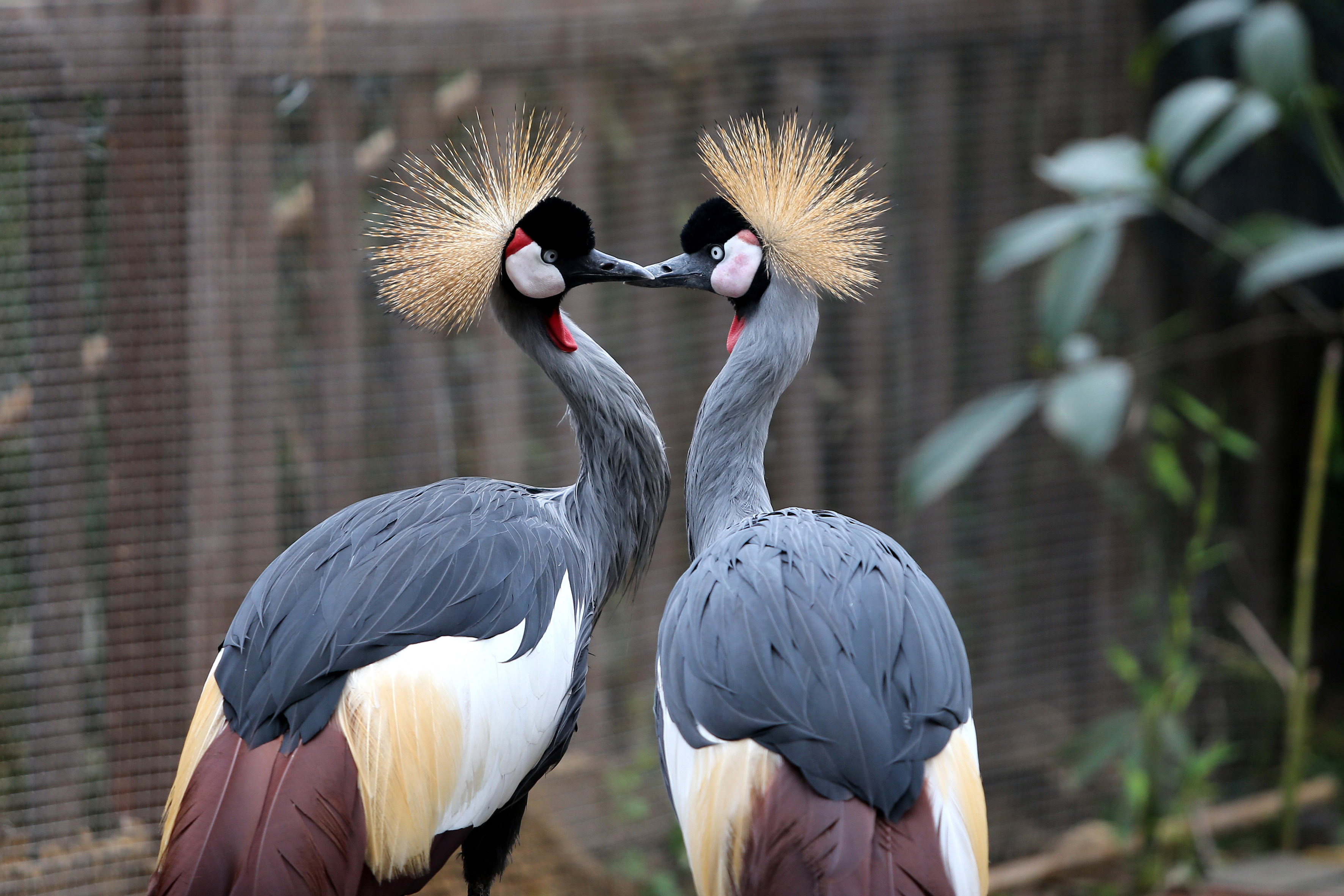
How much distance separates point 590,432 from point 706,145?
410 millimetres

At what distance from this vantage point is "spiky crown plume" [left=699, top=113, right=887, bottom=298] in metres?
1.57

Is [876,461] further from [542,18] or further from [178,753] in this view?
[178,753]

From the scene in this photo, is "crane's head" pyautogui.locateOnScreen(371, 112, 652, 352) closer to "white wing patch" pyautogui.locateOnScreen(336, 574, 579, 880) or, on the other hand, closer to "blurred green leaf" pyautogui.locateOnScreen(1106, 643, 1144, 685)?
"white wing patch" pyautogui.locateOnScreen(336, 574, 579, 880)

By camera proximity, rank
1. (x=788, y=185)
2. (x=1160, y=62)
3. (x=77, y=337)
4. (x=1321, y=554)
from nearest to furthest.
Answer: (x=788, y=185), (x=77, y=337), (x=1160, y=62), (x=1321, y=554)

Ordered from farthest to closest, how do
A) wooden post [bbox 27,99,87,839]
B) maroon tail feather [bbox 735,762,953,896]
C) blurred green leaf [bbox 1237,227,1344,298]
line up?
blurred green leaf [bbox 1237,227,1344,298]
wooden post [bbox 27,99,87,839]
maroon tail feather [bbox 735,762,953,896]

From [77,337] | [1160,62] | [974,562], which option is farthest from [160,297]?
Answer: [1160,62]

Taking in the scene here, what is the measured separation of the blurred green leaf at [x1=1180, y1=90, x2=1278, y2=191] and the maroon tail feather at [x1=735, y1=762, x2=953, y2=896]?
5.65ft

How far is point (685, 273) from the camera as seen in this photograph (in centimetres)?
159

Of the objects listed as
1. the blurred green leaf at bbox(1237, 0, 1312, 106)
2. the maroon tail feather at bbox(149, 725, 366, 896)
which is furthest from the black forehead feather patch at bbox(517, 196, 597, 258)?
the blurred green leaf at bbox(1237, 0, 1312, 106)

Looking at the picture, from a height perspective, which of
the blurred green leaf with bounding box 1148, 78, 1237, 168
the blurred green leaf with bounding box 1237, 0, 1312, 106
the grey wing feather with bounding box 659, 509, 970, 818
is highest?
the blurred green leaf with bounding box 1237, 0, 1312, 106

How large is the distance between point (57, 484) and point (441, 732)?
1202mm

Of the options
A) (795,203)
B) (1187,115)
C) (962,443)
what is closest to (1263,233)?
(1187,115)

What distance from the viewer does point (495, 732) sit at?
1.30 metres

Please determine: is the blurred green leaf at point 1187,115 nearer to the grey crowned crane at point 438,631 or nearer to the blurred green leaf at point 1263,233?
the blurred green leaf at point 1263,233
